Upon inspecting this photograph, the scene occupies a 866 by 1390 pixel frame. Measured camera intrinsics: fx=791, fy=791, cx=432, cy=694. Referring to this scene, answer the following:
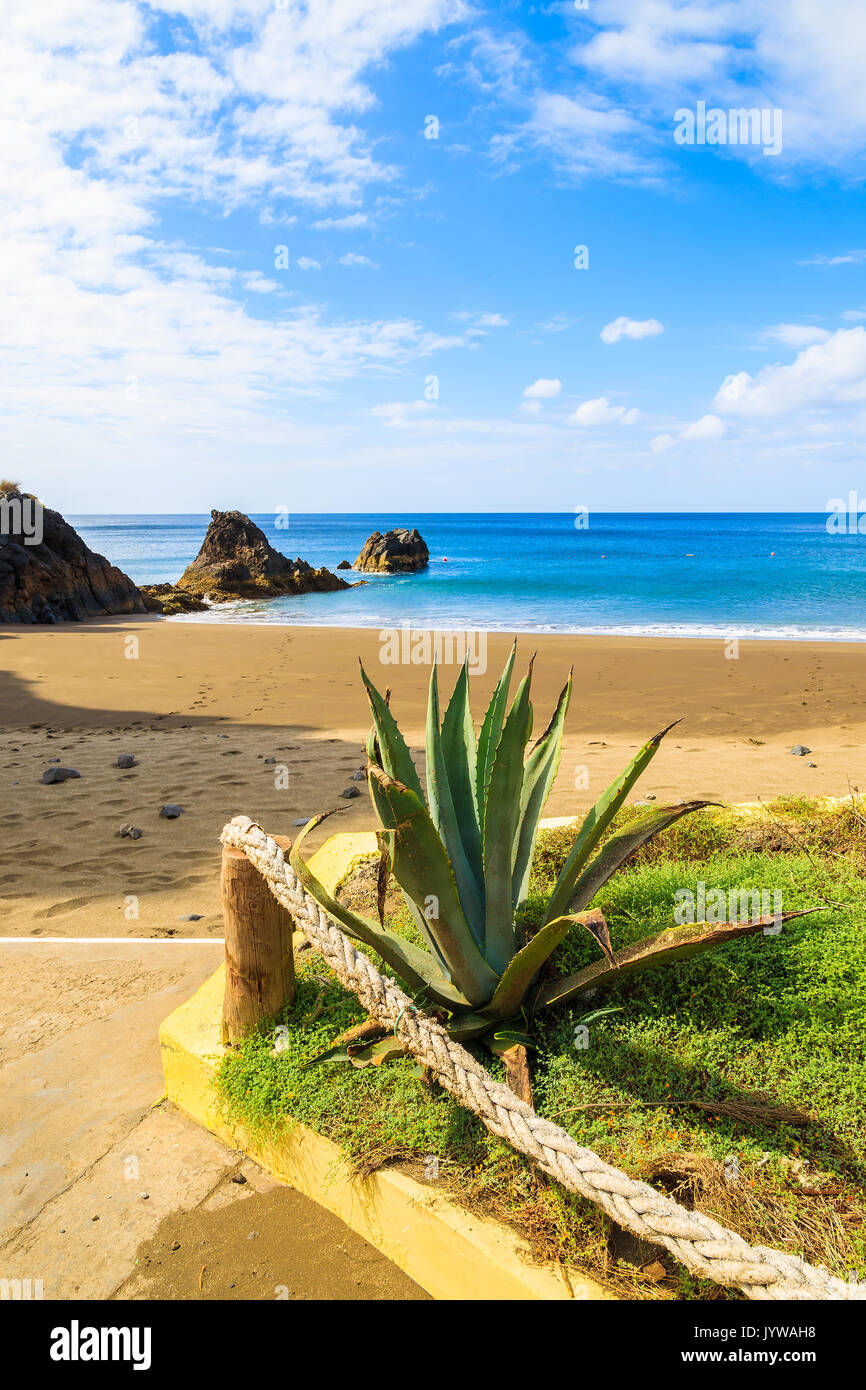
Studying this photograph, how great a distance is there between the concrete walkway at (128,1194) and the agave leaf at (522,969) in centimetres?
74

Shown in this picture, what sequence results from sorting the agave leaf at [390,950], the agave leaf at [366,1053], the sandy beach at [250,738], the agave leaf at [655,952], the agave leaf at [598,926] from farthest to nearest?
the sandy beach at [250,738], the agave leaf at [390,950], the agave leaf at [366,1053], the agave leaf at [655,952], the agave leaf at [598,926]

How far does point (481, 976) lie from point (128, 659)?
13.0m

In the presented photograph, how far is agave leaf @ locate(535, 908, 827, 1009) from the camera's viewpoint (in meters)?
2.08

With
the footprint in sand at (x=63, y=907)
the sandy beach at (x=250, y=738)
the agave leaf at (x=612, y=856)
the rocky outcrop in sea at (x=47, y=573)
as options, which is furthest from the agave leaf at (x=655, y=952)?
the rocky outcrop in sea at (x=47, y=573)

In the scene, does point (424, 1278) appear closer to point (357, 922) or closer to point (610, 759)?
point (357, 922)

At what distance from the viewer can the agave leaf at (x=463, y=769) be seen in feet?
9.00

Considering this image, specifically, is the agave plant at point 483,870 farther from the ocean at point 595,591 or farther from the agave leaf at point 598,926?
the ocean at point 595,591

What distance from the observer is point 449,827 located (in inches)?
105

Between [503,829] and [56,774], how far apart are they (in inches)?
206

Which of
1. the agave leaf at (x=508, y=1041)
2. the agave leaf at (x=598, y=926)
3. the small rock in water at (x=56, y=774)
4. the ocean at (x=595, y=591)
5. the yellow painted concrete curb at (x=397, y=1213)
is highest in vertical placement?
the ocean at (x=595, y=591)

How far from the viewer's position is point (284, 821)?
17.8 ft
